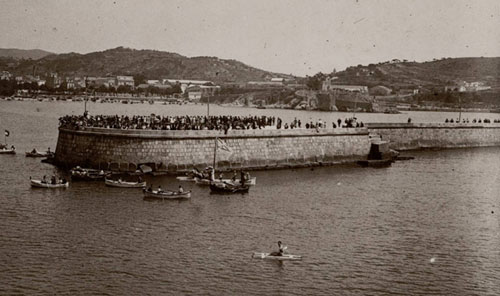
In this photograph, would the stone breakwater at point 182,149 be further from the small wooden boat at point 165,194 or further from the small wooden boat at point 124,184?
the small wooden boat at point 165,194

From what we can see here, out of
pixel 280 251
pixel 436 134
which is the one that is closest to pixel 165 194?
pixel 280 251

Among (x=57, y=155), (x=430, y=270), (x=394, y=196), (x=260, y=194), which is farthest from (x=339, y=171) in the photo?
(x=430, y=270)

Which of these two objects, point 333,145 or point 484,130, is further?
point 484,130

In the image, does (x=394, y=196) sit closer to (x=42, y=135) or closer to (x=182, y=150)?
(x=182, y=150)

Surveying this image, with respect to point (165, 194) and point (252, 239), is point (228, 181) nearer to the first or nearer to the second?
point (165, 194)

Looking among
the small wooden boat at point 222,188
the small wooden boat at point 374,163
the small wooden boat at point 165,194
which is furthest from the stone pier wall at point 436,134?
the small wooden boat at point 165,194
